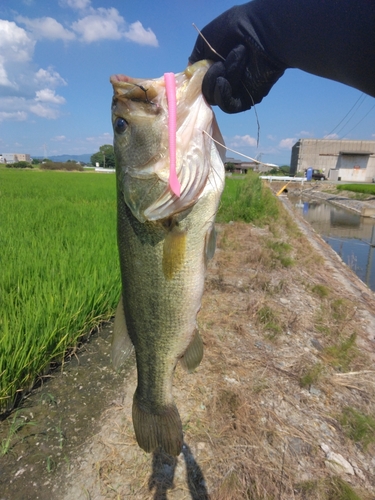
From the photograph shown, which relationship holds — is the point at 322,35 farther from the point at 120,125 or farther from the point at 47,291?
the point at 47,291

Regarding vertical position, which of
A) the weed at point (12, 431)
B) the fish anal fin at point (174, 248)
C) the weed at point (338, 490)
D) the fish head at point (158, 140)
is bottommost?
the weed at point (338, 490)

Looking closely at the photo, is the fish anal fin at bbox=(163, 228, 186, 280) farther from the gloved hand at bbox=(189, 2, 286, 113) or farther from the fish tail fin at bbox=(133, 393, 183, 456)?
the fish tail fin at bbox=(133, 393, 183, 456)

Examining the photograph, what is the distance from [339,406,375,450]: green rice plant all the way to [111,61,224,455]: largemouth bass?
1.79 meters

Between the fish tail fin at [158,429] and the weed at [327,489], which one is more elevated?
the fish tail fin at [158,429]

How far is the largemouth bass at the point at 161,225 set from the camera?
1.42 meters

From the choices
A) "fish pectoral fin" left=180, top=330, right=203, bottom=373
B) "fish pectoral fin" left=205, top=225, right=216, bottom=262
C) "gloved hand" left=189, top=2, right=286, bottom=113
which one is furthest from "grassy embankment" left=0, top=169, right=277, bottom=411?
"gloved hand" left=189, top=2, right=286, bottom=113

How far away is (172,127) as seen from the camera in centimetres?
138

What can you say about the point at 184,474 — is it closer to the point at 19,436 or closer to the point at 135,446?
the point at 135,446

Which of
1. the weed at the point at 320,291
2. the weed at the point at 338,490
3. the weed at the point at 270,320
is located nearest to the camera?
the weed at the point at 338,490

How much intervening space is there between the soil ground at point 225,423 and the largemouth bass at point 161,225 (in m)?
0.80

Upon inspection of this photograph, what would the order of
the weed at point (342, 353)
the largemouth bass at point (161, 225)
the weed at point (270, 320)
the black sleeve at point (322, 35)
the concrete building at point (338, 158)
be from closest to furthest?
the black sleeve at point (322, 35) < the largemouth bass at point (161, 225) < the weed at point (342, 353) < the weed at point (270, 320) < the concrete building at point (338, 158)

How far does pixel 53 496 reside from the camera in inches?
79.7

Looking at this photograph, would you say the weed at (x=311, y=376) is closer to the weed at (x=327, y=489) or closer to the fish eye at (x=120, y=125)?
the weed at (x=327, y=489)

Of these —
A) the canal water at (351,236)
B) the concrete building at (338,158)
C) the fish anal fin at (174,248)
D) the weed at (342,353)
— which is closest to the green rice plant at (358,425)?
the weed at (342,353)
